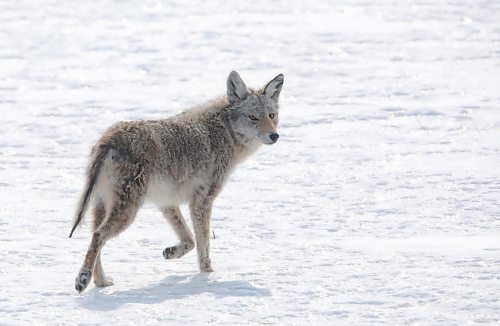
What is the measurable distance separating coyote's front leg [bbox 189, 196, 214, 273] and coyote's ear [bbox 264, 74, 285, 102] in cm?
144

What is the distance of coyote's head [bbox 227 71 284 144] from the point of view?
29.7 feet

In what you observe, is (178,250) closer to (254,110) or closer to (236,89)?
(254,110)

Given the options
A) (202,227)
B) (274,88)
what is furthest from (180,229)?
(274,88)

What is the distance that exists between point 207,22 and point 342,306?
50.5ft

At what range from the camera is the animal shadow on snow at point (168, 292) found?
707cm

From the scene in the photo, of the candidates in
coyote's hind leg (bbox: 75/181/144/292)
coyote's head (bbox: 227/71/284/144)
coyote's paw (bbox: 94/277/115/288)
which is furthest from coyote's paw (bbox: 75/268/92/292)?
coyote's head (bbox: 227/71/284/144)

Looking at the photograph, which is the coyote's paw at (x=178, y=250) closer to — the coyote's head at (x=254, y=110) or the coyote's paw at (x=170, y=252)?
the coyote's paw at (x=170, y=252)

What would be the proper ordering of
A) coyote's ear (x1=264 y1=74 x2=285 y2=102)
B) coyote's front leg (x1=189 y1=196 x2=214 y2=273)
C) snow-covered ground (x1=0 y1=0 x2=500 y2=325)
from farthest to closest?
coyote's ear (x1=264 y1=74 x2=285 y2=102), coyote's front leg (x1=189 y1=196 x2=214 y2=273), snow-covered ground (x1=0 y1=0 x2=500 y2=325)

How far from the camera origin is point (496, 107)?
1459 centimetres

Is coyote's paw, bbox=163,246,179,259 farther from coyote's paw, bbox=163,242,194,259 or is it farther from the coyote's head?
the coyote's head

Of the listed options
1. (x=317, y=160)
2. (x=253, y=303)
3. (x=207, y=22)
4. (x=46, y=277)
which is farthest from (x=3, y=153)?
(x=207, y=22)

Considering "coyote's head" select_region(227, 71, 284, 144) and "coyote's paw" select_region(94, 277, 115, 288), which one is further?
"coyote's head" select_region(227, 71, 284, 144)

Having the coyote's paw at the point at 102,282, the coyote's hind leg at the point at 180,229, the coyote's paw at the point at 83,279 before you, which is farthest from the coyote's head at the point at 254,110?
the coyote's paw at the point at 83,279

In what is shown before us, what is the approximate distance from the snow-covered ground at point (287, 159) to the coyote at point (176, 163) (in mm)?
391
